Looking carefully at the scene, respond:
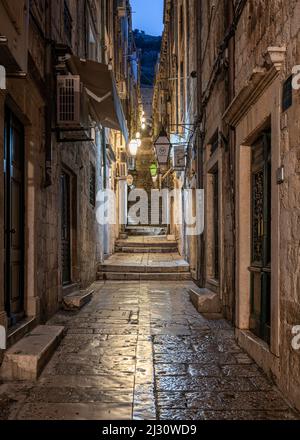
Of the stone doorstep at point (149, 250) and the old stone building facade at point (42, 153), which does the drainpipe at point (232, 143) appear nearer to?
A: the old stone building facade at point (42, 153)

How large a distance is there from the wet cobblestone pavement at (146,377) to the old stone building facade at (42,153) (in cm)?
76

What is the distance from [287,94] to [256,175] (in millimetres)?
1788

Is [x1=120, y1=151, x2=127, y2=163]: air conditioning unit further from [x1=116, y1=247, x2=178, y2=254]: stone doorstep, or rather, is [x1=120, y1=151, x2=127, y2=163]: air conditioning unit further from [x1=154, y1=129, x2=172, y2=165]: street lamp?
[x1=154, y1=129, x2=172, y2=165]: street lamp

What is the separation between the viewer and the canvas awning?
7457mm

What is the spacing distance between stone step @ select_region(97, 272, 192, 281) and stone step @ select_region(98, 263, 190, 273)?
264 mm

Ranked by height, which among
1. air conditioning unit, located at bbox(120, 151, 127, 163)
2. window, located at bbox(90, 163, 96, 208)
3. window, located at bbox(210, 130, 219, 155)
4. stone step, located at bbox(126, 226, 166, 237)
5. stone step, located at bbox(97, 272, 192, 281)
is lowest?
stone step, located at bbox(97, 272, 192, 281)

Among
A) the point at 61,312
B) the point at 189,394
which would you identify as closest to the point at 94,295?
the point at 61,312

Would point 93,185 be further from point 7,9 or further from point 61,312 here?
point 7,9

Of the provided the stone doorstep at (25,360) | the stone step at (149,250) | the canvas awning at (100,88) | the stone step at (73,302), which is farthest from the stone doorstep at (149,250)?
the stone doorstep at (25,360)

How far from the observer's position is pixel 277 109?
422 centimetres

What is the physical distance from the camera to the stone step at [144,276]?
41.2ft

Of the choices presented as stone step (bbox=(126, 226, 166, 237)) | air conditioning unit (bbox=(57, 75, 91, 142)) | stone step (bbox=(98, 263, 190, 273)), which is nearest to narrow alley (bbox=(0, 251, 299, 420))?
air conditioning unit (bbox=(57, 75, 91, 142))

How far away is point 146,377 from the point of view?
4465mm
